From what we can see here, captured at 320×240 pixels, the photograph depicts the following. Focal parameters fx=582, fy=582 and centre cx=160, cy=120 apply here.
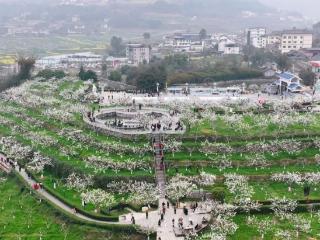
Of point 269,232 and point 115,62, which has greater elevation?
point 115,62

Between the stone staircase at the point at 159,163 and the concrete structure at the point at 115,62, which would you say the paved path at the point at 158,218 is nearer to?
the stone staircase at the point at 159,163

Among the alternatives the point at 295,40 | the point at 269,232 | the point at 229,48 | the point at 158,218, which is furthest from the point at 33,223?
the point at 295,40

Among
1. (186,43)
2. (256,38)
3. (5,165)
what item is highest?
(256,38)

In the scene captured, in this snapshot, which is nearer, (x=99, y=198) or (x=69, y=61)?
(x=99, y=198)

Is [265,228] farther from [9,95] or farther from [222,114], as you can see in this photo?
[9,95]

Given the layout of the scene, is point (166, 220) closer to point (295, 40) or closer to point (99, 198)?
point (99, 198)

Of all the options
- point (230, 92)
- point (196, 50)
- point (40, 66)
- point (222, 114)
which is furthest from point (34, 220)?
point (196, 50)

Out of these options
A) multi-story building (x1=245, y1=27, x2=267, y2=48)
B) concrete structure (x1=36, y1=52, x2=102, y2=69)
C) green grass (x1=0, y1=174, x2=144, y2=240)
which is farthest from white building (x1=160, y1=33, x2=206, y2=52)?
green grass (x1=0, y1=174, x2=144, y2=240)
